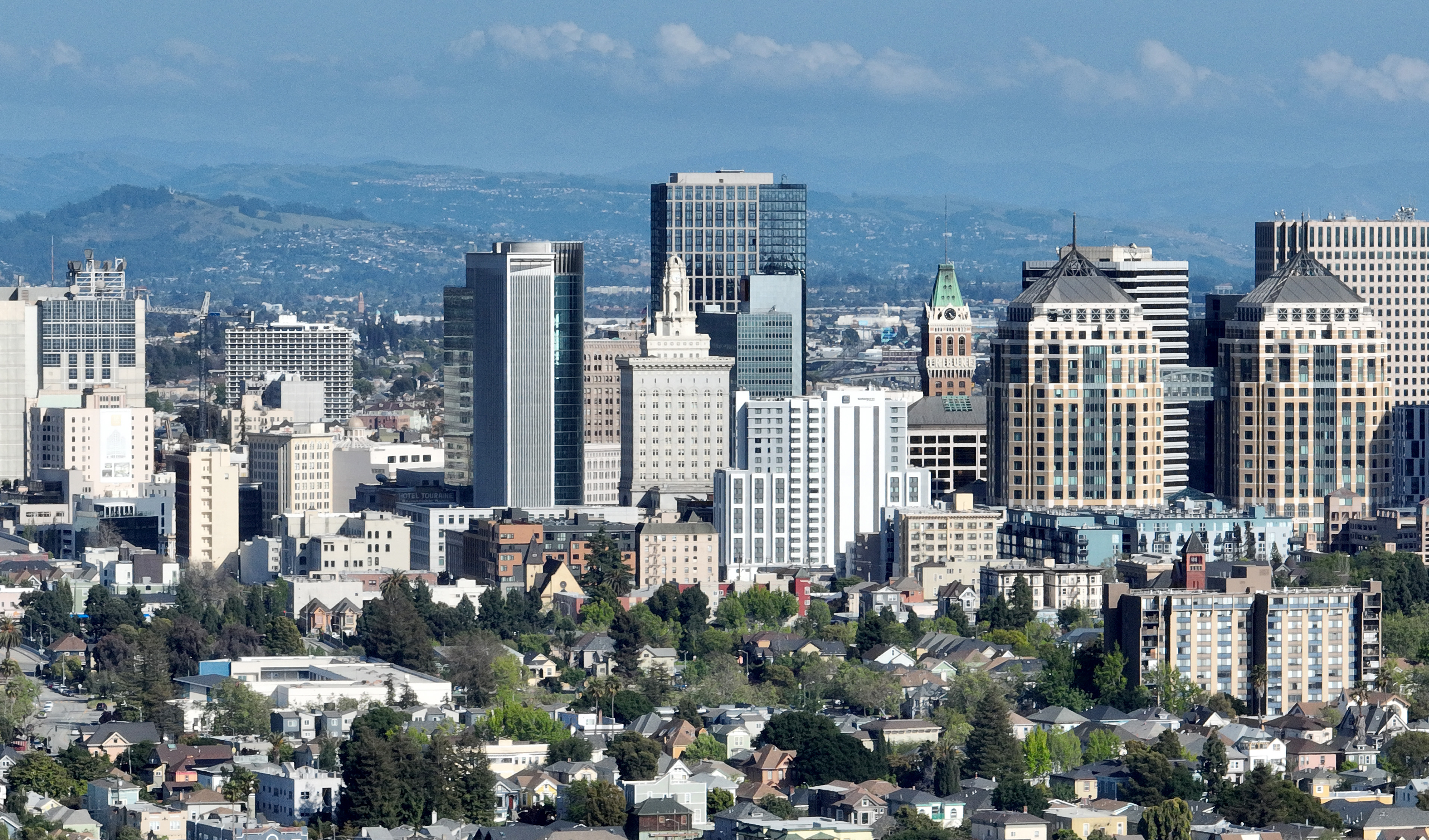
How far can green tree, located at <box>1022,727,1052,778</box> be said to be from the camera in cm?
10881

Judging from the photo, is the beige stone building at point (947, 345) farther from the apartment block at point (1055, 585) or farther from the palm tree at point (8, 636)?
the palm tree at point (8, 636)

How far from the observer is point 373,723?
365 ft

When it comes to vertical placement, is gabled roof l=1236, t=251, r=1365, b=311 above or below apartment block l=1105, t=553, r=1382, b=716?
above

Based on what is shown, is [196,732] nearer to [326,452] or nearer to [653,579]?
[653,579]

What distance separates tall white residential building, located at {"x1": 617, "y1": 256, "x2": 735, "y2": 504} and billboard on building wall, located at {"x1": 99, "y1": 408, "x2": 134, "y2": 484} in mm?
37018

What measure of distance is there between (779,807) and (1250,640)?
2495 centimetres

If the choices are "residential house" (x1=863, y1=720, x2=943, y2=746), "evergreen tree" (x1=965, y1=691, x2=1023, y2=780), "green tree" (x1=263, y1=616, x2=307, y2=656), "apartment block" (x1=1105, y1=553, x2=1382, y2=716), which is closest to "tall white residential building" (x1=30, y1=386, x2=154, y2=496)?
"green tree" (x1=263, y1=616, x2=307, y2=656)

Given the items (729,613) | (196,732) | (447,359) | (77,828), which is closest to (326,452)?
(447,359)

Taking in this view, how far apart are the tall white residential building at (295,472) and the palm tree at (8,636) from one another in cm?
3383

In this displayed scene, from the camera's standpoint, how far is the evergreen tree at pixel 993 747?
10812cm

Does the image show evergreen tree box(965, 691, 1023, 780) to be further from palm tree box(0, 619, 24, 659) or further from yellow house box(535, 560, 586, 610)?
palm tree box(0, 619, 24, 659)

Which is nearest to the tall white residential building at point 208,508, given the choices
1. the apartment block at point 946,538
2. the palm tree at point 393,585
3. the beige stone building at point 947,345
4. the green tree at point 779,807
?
the palm tree at point 393,585

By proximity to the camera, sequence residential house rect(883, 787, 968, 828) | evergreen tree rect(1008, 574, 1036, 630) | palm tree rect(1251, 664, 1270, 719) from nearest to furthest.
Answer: residential house rect(883, 787, 968, 828) → palm tree rect(1251, 664, 1270, 719) → evergreen tree rect(1008, 574, 1036, 630)

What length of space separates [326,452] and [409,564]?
57.2 feet
